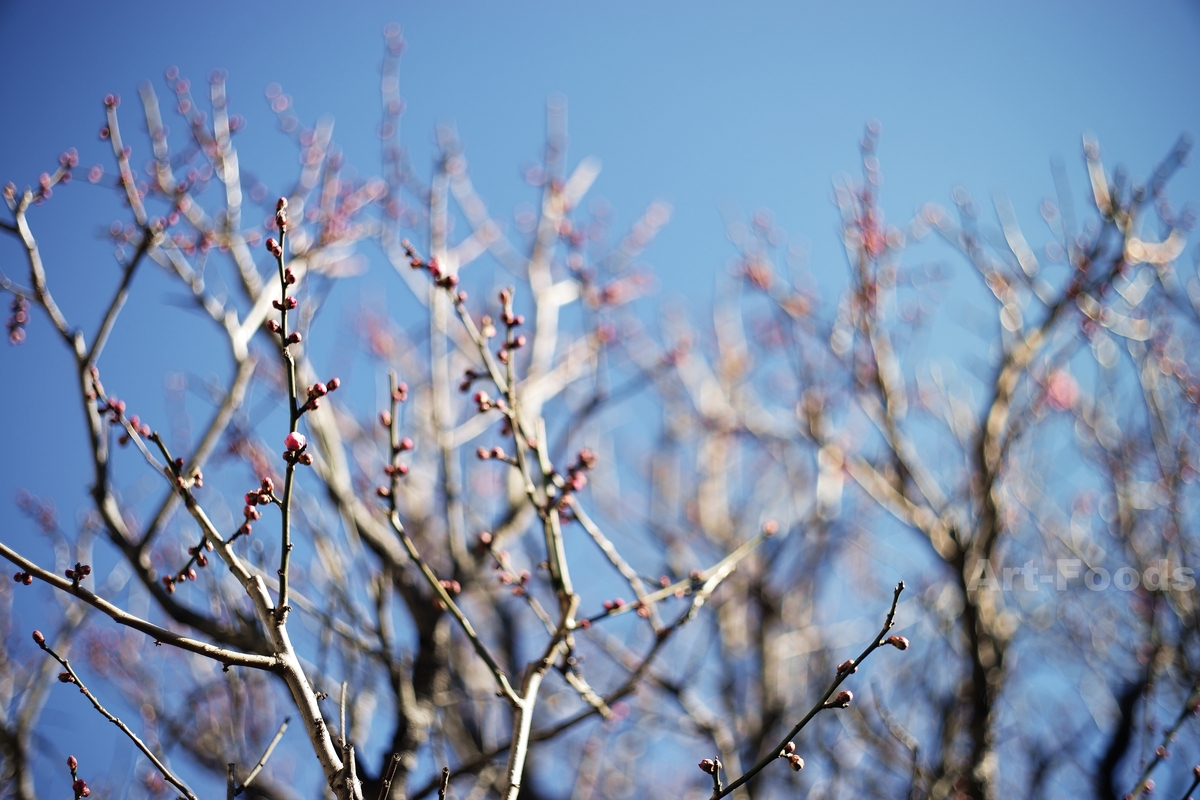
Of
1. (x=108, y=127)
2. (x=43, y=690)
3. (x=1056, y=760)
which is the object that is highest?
(x=108, y=127)

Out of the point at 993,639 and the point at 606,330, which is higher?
the point at 606,330

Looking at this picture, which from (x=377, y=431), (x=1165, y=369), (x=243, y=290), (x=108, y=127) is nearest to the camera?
(x=108, y=127)

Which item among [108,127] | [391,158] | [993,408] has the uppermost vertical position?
[391,158]

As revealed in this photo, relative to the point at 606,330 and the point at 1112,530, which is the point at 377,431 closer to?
the point at 606,330

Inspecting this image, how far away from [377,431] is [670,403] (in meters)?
2.65

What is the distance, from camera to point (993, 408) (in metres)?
3.60

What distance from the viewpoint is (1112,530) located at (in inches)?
194

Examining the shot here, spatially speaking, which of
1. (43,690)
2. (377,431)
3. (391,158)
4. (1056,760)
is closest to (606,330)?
(391,158)

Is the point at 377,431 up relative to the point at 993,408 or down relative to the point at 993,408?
up

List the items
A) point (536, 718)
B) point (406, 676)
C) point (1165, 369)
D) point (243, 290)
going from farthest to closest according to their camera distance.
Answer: point (536, 718) → point (1165, 369) → point (243, 290) → point (406, 676)

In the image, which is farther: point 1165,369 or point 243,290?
point 1165,369

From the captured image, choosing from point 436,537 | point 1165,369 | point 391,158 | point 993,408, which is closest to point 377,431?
point 436,537

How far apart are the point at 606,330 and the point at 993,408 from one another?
2194mm

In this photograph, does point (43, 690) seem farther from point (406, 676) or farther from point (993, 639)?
point (993, 639)
